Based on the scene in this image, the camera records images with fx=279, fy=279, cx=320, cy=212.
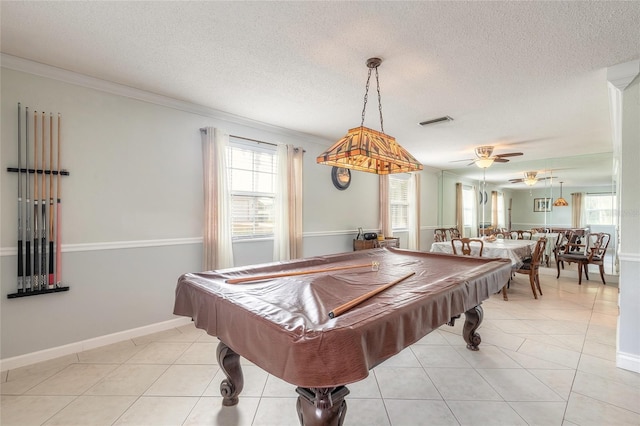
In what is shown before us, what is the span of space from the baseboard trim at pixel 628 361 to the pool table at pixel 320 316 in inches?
44.0

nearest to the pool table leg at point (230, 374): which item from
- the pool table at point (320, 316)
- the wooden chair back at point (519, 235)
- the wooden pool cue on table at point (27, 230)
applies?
the pool table at point (320, 316)

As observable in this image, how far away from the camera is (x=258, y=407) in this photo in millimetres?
1800

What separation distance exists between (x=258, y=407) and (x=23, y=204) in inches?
97.2

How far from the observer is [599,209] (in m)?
5.93

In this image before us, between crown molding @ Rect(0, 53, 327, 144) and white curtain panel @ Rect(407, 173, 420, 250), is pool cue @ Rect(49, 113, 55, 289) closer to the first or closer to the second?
crown molding @ Rect(0, 53, 327, 144)

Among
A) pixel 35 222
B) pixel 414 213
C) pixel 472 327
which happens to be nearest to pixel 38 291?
pixel 35 222

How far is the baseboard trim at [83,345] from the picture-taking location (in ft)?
7.35

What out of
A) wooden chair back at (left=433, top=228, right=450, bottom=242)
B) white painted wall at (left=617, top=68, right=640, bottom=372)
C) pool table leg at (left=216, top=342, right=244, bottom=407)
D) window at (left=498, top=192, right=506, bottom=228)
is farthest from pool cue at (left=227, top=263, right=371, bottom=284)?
window at (left=498, top=192, right=506, bottom=228)

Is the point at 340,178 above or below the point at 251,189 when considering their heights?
above

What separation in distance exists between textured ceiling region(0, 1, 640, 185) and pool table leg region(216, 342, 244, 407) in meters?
2.11

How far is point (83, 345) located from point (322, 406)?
2.63 metres

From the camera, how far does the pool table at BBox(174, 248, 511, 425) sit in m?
0.95

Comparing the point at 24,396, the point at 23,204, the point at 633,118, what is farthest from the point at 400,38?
the point at 24,396

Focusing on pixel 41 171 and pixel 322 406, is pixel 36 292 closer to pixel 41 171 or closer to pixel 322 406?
pixel 41 171
